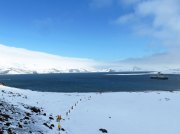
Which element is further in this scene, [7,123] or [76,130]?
[76,130]

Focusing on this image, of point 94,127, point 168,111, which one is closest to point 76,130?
point 94,127

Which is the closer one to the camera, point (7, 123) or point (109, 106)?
point (7, 123)

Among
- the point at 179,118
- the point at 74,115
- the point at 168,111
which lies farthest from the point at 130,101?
the point at 74,115

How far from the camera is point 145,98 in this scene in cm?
4972

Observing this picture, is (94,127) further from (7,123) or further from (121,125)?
(7,123)

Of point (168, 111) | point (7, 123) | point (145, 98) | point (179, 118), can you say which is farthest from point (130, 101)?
point (7, 123)

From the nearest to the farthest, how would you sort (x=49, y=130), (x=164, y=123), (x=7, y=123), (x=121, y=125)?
(x=7, y=123), (x=49, y=130), (x=121, y=125), (x=164, y=123)

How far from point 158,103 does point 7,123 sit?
2959 cm

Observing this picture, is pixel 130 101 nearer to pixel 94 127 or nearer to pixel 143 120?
pixel 143 120

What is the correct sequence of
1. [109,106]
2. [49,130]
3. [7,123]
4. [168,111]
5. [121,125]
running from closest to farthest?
[7,123] < [49,130] < [121,125] < [168,111] < [109,106]

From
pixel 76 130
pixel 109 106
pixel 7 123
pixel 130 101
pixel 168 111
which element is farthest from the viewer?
pixel 130 101

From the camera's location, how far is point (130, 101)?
46844mm

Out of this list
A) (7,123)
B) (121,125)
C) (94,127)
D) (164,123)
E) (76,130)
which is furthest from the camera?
(164,123)

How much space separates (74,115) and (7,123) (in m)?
12.3
